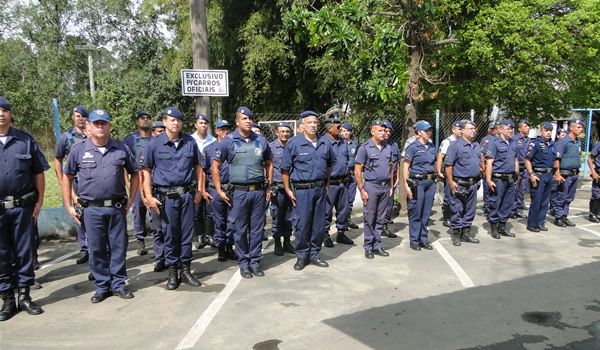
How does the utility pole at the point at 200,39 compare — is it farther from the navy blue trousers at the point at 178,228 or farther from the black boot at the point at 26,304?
the black boot at the point at 26,304

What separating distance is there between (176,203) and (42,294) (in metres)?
1.84

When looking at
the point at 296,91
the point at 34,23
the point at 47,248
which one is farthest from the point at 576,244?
the point at 34,23

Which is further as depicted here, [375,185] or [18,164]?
[375,185]

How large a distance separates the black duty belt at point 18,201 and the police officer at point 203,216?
2781 mm

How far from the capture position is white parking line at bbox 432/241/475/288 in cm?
521

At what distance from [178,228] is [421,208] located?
3539 millimetres

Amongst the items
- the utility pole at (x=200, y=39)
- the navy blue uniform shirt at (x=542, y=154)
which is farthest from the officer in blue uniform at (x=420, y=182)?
the utility pole at (x=200, y=39)

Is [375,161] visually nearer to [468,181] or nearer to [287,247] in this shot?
[468,181]

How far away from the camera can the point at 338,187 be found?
282 inches

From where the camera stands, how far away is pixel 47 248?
7172 millimetres

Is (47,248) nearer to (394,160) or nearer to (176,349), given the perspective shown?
(176,349)

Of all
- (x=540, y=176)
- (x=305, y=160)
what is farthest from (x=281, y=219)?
(x=540, y=176)

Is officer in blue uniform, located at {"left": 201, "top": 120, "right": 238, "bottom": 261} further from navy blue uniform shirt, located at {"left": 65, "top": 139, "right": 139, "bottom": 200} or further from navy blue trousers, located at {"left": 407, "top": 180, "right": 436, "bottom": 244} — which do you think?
navy blue trousers, located at {"left": 407, "top": 180, "right": 436, "bottom": 244}

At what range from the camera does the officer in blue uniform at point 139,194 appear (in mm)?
6664
